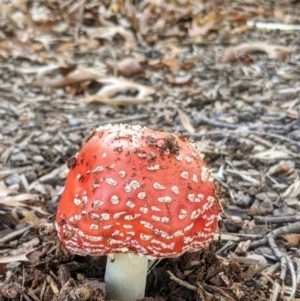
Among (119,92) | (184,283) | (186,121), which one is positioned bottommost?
(119,92)

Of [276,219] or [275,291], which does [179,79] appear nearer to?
[276,219]

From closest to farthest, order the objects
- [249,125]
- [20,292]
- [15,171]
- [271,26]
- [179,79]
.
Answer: [20,292], [15,171], [249,125], [179,79], [271,26]

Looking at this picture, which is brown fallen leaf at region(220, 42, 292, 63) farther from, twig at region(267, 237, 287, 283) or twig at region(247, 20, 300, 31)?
twig at region(267, 237, 287, 283)

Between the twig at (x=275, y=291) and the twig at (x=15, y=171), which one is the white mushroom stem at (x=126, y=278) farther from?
the twig at (x=15, y=171)

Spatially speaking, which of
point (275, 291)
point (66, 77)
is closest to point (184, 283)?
point (275, 291)

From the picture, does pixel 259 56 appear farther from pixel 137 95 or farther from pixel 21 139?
pixel 21 139

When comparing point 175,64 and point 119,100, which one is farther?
point 175,64

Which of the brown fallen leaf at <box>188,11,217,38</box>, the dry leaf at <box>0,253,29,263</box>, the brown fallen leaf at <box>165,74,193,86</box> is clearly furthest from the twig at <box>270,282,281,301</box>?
the brown fallen leaf at <box>188,11,217,38</box>

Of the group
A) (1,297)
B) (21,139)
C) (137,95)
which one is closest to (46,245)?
(1,297)
